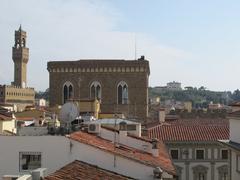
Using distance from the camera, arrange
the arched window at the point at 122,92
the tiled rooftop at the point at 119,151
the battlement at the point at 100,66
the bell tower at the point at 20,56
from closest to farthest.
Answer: the tiled rooftop at the point at 119,151
the battlement at the point at 100,66
the arched window at the point at 122,92
the bell tower at the point at 20,56

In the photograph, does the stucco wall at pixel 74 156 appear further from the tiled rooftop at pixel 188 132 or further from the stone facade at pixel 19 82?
the stone facade at pixel 19 82

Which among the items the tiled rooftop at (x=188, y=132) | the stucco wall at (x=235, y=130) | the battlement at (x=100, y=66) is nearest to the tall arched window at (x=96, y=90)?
the battlement at (x=100, y=66)

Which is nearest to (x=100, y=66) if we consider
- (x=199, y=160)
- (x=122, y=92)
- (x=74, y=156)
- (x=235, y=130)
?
(x=122, y=92)

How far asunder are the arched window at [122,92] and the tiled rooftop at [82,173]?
38431 millimetres

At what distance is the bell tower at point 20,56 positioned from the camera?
11194cm

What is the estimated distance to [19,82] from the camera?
390ft

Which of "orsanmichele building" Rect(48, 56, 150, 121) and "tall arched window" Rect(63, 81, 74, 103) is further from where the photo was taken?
"tall arched window" Rect(63, 81, 74, 103)

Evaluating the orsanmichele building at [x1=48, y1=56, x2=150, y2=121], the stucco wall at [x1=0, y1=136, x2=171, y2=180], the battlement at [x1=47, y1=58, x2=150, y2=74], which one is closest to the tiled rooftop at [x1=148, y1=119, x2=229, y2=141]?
the orsanmichele building at [x1=48, y1=56, x2=150, y2=121]

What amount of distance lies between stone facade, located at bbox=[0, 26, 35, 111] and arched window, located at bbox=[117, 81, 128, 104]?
54922 millimetres

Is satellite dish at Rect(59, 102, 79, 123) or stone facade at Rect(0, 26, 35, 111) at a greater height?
stone facade at Rect(0, 26, 35, 111)

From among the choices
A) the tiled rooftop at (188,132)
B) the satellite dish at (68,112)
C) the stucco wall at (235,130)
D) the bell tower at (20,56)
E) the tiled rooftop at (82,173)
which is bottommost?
the tiled rooftop at (188,132)

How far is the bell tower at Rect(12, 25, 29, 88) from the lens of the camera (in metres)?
112

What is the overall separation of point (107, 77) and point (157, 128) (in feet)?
37.9

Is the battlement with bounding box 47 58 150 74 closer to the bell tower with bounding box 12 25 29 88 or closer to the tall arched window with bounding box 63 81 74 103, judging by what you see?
the tall arched window with bounding box 63 81 74 103
